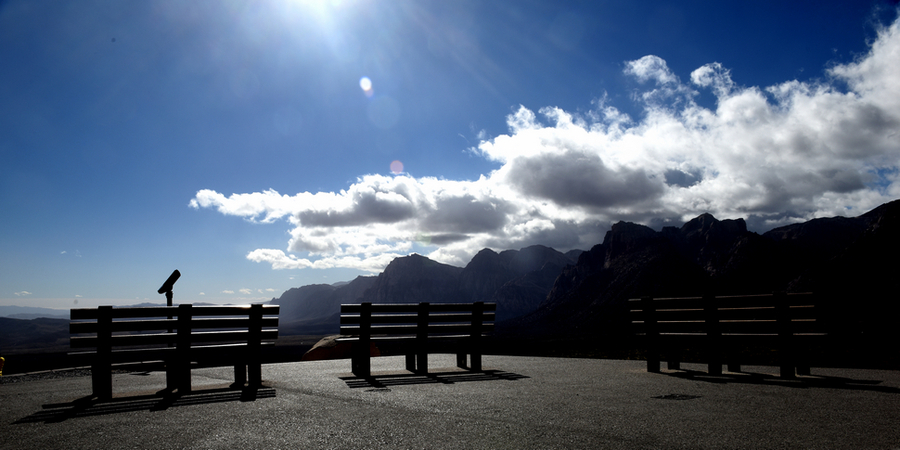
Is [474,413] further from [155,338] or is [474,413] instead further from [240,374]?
[155,338]

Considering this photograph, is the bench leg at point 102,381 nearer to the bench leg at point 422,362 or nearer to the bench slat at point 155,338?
the bench slat at point 155,338

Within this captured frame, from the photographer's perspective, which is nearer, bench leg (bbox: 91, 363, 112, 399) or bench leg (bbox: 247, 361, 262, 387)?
bench leg (bbox: 91, 363, 112, 399)

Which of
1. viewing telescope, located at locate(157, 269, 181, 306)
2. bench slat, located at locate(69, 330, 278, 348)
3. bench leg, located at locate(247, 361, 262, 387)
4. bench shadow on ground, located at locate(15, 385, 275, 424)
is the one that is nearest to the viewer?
bench shadow on ground, located at locate(15, 385, 275, 424)

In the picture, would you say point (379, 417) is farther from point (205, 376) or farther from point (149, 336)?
point (205, 376)

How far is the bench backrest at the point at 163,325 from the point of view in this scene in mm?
8492

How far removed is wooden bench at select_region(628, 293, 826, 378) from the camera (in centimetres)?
991

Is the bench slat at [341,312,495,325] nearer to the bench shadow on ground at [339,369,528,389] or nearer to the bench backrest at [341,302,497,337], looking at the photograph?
the bench backrest at [341,302,497,337]

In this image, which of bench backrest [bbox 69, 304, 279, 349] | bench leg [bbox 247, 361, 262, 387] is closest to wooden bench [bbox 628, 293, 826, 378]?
bench leg [bbox 247, 361, 262, 387]

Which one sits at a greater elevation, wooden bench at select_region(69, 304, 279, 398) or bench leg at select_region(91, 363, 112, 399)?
wooden bench at select_region(69, 304, 279, 398)

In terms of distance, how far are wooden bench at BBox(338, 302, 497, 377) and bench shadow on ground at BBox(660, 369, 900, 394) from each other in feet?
13.7

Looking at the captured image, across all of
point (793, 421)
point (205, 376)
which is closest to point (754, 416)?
point (793, 421)

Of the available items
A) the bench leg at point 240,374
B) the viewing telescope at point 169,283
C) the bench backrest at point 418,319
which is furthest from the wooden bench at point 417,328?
the viewing telescope at point 169,283

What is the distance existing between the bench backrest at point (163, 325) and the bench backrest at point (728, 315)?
7.88 meters

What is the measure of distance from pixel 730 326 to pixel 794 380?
141 centimetres
